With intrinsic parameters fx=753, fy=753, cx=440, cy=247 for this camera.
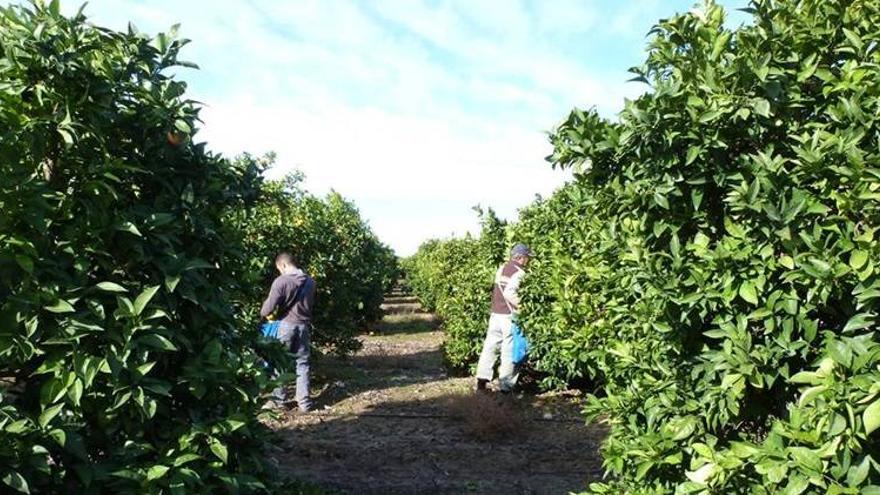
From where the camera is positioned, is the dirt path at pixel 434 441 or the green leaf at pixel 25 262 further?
the dirt path at pixel 434 441

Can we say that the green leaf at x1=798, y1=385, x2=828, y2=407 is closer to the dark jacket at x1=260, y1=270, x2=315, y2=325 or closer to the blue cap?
the dark jacket at x1=260, y1=270, x2=315, y2=325

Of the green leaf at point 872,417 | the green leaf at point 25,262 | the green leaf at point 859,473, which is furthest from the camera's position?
the green leaf at point 25,262

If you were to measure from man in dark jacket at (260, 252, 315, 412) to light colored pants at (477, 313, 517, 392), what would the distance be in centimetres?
238

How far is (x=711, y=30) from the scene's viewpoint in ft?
10.4

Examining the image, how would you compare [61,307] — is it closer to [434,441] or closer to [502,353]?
[434,441]

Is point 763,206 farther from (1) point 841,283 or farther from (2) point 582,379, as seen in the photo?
(2) point 582,379

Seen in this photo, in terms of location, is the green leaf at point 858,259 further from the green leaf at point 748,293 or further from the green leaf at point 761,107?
the green leaf at point 761,107

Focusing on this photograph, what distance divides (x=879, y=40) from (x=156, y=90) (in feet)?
9.57

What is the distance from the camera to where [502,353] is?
32.2 feet

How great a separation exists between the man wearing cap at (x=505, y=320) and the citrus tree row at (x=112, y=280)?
6391mm

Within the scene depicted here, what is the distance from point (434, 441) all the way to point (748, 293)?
5.43 meters

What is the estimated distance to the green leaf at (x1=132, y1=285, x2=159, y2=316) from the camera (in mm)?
2949

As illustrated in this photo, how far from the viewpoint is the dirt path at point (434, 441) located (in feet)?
21.1

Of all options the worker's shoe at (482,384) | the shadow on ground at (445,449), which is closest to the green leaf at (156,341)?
the shadow on ground at (445,449)
